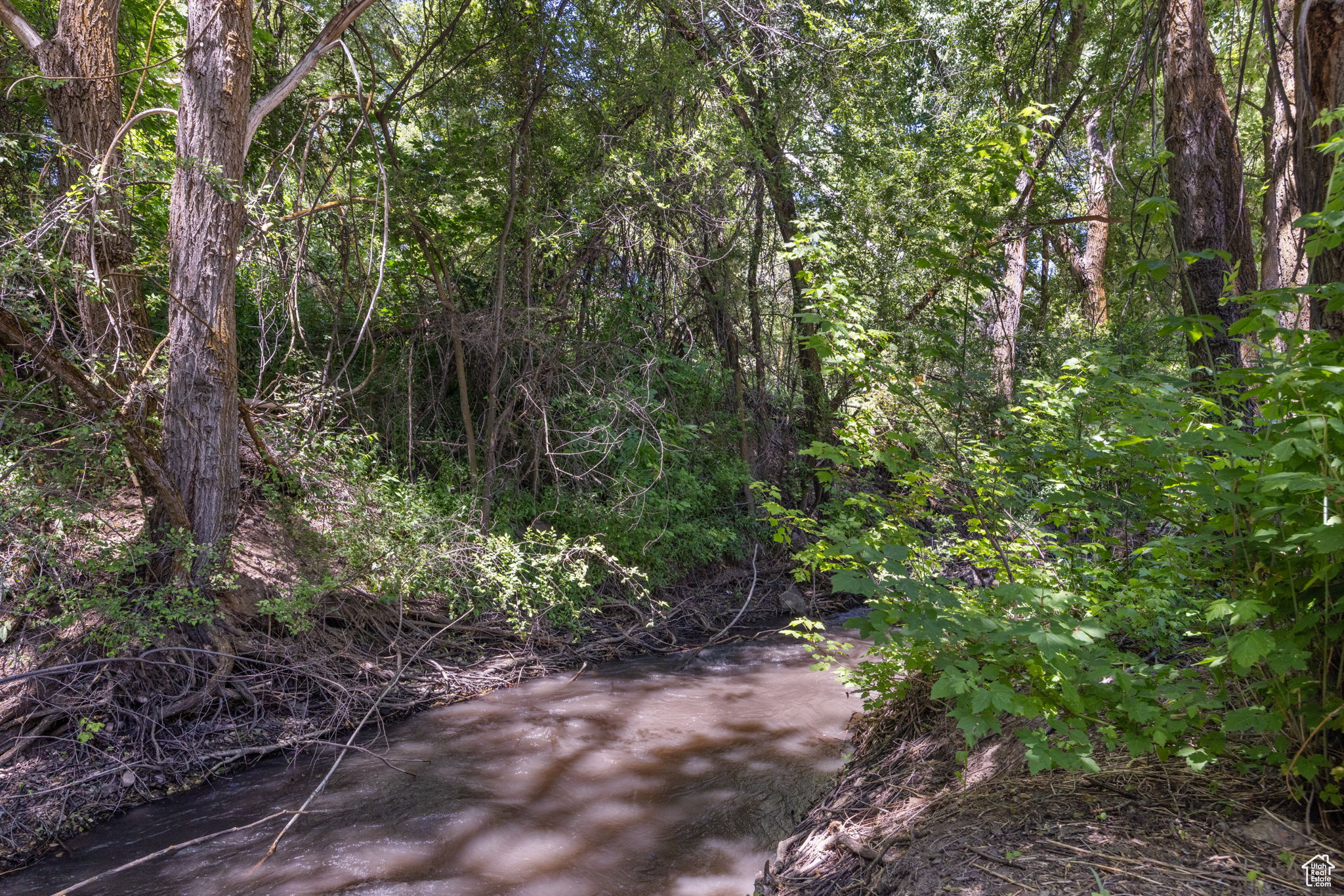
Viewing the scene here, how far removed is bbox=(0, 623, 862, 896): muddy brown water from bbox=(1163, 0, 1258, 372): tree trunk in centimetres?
433

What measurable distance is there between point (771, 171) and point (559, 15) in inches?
114

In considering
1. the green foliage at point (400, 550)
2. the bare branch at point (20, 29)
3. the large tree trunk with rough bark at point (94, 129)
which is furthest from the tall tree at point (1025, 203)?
the bare branch at point (20, 29)

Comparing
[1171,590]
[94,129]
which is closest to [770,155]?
[94,129]

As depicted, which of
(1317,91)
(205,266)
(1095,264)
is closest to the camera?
(1317,91)

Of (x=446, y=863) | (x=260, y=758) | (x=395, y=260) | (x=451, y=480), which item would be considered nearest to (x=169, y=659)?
(x=260, y=758)

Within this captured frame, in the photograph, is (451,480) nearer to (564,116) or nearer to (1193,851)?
(564,116)

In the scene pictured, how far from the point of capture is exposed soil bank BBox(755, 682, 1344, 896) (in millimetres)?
2182

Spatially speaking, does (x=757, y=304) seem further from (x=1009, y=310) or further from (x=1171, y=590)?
(x=1171, y=590)

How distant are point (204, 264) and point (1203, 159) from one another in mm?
7471

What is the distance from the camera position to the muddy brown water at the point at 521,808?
3748 mm

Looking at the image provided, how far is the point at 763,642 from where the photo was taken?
8070 millimetres

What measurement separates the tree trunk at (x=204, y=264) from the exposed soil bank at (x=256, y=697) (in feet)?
3.00

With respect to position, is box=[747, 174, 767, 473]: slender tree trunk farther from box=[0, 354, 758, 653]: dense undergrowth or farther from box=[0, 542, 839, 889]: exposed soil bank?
box=[0, 542, 839, 889]: exposed soil bank

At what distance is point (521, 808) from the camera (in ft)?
14.9
